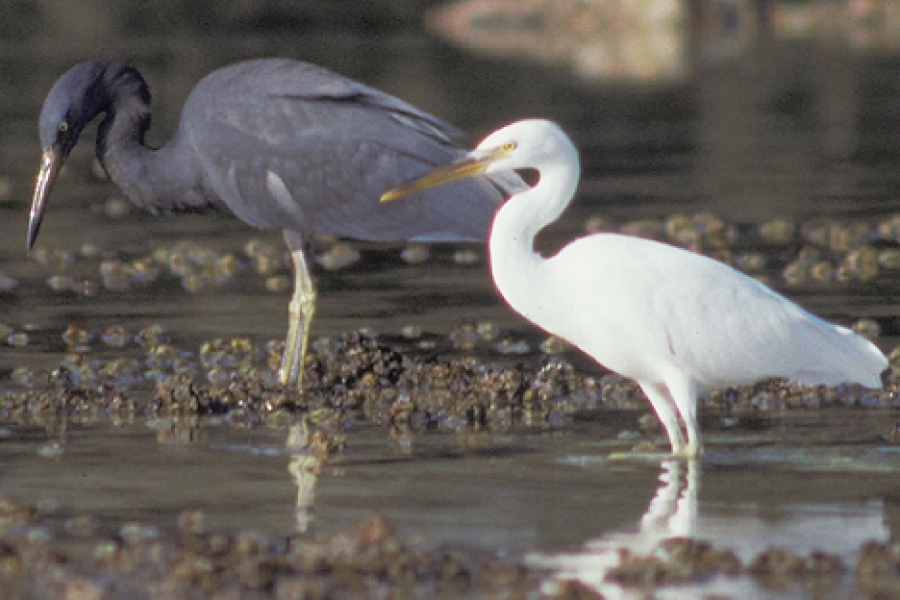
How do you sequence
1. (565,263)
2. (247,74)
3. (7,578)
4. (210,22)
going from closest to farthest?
(7,578) < (565,263) < (247,74) < (210,22)

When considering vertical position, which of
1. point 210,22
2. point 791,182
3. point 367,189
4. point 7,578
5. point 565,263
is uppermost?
point 210,22

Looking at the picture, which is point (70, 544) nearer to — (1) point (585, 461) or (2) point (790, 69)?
(1) point (585, 461)

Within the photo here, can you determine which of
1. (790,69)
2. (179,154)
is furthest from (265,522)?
(790,69)

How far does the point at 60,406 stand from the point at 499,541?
11.6 feet

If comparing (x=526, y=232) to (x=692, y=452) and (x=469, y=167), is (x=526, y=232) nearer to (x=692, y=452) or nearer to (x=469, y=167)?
(x=469, y=167)

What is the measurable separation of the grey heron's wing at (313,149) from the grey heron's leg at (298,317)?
0.20 meters

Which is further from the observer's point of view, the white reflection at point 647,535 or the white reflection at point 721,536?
the white reflection at point 647,535

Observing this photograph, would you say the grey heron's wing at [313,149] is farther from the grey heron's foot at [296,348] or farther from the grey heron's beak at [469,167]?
the grey heron's beak at [469,167]

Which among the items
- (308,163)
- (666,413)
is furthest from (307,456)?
(308,163)

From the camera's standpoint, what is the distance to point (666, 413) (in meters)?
8.80

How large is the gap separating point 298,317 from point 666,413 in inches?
122

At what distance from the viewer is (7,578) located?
6.70 metres

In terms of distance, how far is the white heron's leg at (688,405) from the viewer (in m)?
8.52

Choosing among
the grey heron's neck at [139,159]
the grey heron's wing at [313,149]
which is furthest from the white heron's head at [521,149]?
the grey heron's neck at [139,159]
